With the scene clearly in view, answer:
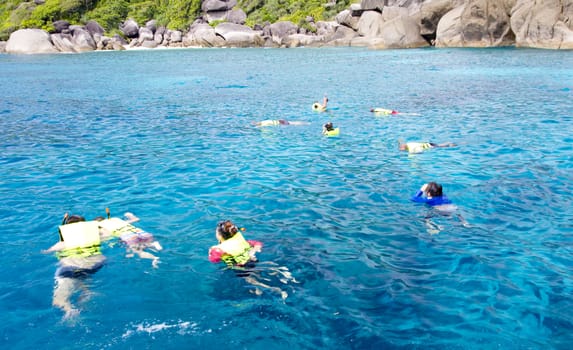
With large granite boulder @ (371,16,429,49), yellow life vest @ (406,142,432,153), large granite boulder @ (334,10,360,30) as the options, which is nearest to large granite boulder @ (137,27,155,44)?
large granite boulder @ (334,10,360,30)

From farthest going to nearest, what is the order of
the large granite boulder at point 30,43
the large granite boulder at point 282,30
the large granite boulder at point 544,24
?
the large granite boulder at point 282,30, the large granite boulder at point 30,43, the large granite boulder at point 544,24

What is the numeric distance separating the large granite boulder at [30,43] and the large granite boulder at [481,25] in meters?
60.9

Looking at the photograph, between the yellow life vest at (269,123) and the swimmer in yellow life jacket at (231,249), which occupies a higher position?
the yellow life vest at (269,123)

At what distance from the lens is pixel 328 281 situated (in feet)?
23.7

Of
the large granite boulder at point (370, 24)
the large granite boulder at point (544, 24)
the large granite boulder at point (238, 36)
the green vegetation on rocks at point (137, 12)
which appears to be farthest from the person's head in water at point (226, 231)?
the green vegetation on rocks at point (137, 12)

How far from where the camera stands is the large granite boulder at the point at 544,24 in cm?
4562

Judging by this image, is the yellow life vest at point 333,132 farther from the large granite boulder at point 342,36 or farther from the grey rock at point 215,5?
the grey rock at point 215,5

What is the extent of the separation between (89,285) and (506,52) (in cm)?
4763

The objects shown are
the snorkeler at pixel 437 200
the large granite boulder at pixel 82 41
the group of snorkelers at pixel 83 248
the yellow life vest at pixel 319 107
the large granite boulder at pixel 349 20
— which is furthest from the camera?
the large granite boulder at pixel 82 41

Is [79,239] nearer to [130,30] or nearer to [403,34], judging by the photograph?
[403,34]

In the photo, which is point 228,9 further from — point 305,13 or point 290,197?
point 290,197

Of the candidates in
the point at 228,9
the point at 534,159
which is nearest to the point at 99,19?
the point at 228,9

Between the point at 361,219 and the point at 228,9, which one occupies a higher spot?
the point at 228,9

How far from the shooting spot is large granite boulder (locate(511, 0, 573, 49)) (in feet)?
150
